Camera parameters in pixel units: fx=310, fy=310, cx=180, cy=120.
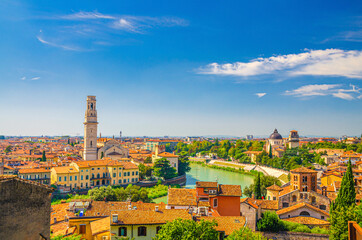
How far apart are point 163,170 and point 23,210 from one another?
29151mm

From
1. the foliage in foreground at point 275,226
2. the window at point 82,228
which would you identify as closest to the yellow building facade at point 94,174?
the window at point 82,228

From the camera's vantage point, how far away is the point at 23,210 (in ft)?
15.8

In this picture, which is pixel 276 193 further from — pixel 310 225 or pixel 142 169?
pixel 142 169

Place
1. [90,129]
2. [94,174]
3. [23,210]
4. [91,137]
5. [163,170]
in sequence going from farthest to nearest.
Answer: [91,137]
[90,129]
[163,170]
[94,174]
[23,210]

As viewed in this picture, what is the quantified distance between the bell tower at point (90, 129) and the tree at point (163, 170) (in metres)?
8.92

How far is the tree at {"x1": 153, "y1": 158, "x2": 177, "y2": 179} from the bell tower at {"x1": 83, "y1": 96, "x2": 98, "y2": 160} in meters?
8.92

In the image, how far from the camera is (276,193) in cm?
2250

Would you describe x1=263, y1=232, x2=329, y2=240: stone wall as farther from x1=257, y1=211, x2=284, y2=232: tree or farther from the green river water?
the green river water

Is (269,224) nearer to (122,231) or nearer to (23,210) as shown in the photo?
(122,231)

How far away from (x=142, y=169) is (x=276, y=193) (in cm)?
1606

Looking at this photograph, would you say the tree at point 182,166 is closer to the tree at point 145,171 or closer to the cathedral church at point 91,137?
the tree at point 145,171

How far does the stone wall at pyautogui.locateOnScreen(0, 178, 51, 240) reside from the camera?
450 centimetres

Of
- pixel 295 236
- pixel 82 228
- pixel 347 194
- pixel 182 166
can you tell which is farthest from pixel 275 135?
pixel 82 228

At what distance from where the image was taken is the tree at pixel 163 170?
33.6 meters
